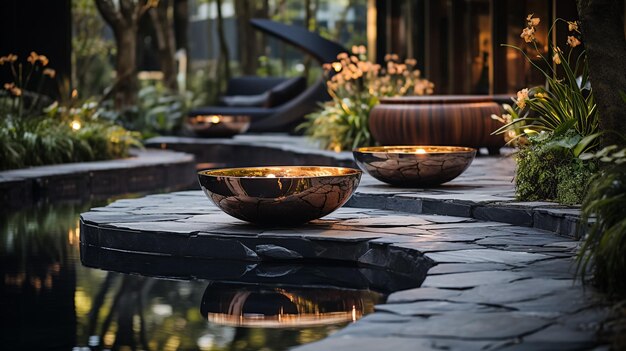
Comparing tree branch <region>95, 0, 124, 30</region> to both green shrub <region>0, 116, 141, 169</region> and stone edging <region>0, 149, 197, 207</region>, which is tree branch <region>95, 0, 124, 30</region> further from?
stone edging <region>0, 149, 197, 207</region>

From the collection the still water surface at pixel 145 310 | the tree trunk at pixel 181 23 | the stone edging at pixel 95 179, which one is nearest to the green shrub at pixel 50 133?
the stone edging at pixel 95 179

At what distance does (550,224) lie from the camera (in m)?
7.07

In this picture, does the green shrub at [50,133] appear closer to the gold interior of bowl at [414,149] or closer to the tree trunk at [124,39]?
the tree trunk at [124,39]

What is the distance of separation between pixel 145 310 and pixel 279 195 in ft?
5.26

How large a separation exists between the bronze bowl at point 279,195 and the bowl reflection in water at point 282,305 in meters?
0.83

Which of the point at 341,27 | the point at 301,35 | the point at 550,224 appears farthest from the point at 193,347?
the point at 341,27

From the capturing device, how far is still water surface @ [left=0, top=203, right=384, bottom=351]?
4.96 m

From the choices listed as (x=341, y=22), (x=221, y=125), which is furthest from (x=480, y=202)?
(x=341, y=22)

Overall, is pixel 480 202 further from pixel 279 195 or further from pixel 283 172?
pixel 279 195

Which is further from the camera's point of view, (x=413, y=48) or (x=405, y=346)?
(x=413, y=48)

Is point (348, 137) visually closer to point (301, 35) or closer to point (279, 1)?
point (301, 35)

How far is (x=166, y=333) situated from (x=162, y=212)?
336 centimetres

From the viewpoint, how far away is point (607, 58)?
6.36 metres

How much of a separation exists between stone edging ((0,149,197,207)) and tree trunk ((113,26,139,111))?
603 centimetres
